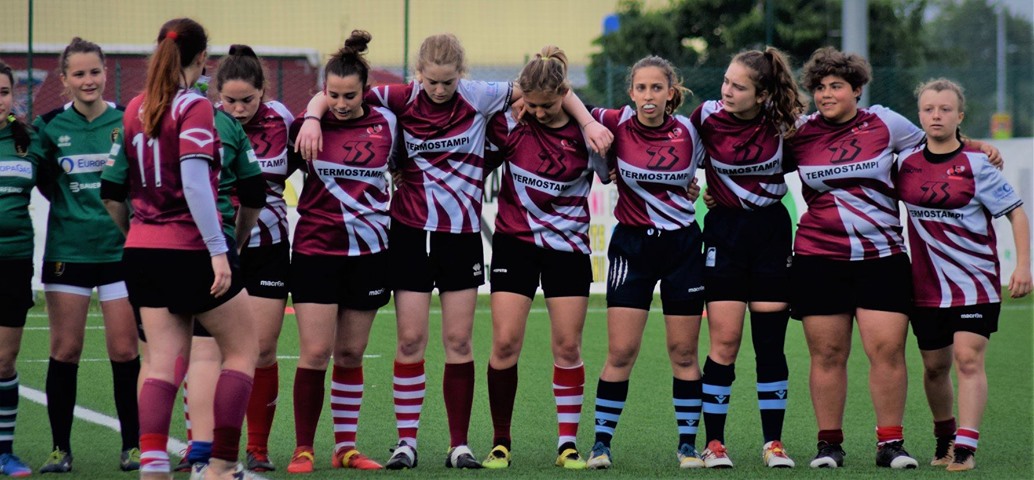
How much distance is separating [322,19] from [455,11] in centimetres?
157

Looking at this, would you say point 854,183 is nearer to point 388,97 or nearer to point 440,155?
point 440,155

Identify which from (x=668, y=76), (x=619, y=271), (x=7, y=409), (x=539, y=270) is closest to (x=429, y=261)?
(x=539, y=270)

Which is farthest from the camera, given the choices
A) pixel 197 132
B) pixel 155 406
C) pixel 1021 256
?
pixel 1021 256

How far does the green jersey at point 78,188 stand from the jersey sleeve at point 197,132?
3.99 ft

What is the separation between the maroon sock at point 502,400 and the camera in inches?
237

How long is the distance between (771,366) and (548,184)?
135 cm

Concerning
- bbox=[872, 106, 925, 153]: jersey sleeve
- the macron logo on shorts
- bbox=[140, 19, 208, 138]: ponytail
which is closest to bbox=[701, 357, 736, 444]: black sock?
the macron logo on shorts

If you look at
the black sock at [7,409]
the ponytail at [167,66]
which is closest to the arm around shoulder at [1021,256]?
the ponytail at [167,66]

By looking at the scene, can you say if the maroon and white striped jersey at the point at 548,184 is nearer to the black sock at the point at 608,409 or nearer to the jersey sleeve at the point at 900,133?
the black sock at the point at 608,409

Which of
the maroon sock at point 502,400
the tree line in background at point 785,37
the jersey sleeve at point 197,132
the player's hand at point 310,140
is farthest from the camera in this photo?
the tree line in background at point 785,37

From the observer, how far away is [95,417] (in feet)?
23.6

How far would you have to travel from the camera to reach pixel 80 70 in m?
5.80

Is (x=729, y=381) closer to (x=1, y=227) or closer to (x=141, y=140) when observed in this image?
(x=141, y=140)

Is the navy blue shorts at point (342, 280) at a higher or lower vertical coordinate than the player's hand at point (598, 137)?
lower
